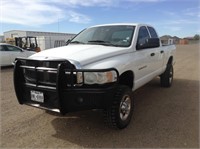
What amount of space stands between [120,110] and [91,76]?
848mm

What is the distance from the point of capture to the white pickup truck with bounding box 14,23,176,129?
3.52 metres

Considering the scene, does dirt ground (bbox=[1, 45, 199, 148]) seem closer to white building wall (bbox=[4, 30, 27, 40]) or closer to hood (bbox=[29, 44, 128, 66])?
hood (bbox=[29, 44, 128, 66])

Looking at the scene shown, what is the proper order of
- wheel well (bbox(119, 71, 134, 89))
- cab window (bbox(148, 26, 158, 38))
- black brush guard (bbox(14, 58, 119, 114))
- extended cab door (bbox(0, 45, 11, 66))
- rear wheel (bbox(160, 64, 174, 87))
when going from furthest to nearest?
extended cab door (bbox(0, 45, 11, 66)) < rear wheel (bbox(160, 64, 174, 87)) < cab window (bbox(148, 26, 158, 38)) < wheel well (bbox(119, 71, 134, 89)) < black brush guard (bbox(14, 58, 119, 114))

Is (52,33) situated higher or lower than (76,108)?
higher

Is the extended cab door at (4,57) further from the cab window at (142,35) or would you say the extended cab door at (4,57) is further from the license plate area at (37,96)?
the license plate area at (37,96)

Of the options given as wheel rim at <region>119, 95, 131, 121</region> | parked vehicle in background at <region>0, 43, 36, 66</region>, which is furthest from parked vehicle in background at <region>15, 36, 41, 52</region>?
wheel rim at <region>119, 95, 131, 121</region>

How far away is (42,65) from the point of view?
12.5 ft

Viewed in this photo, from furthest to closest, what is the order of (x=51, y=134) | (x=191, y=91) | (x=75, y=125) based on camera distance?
(x=191, y=91), (x=75, y=125), (x=51, y=134)

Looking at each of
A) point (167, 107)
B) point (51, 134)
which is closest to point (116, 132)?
point (51, 134)

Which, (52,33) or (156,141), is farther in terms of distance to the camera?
(52,33)

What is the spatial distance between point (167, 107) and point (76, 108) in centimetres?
254

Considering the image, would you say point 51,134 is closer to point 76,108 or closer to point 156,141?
point 76,108

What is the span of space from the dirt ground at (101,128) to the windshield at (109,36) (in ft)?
4.95

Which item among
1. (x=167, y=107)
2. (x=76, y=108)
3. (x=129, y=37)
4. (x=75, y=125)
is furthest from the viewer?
(x=167, y=107)
